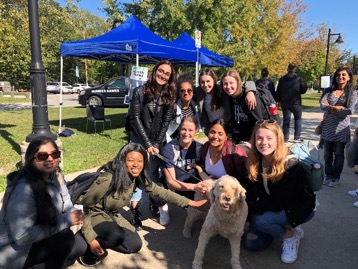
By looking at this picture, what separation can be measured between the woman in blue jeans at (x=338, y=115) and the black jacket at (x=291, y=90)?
380 centimetres

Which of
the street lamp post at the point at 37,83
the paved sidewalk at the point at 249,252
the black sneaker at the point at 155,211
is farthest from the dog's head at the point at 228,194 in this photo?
the street lamp post at the point at 37,83

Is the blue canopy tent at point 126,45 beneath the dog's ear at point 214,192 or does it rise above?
above

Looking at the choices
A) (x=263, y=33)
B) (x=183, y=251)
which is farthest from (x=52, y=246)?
(x=263, y=33)

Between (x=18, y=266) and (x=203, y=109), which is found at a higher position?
(x=203, y=109)

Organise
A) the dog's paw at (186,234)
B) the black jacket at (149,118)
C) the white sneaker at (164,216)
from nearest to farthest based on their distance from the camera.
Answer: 1. the dog's paw at (186,234)
2. the white sneaker at (164,216)
3. the black jacket at (149,118)

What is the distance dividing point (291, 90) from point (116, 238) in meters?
7.15

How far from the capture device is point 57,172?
250 centimetres

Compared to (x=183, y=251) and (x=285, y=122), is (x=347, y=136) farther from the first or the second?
(x=285, y=122)

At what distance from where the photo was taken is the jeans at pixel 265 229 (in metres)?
2.79

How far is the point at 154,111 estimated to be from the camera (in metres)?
3.71

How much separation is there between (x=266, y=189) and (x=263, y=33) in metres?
17.7

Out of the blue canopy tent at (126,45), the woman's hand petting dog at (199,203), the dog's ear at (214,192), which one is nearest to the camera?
the dog's ear at (214,192)

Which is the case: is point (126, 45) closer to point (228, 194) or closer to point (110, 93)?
point (228, 194)

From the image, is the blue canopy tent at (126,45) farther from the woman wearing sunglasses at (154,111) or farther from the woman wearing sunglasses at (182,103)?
the woman wearing sunglasses at (154,111)
